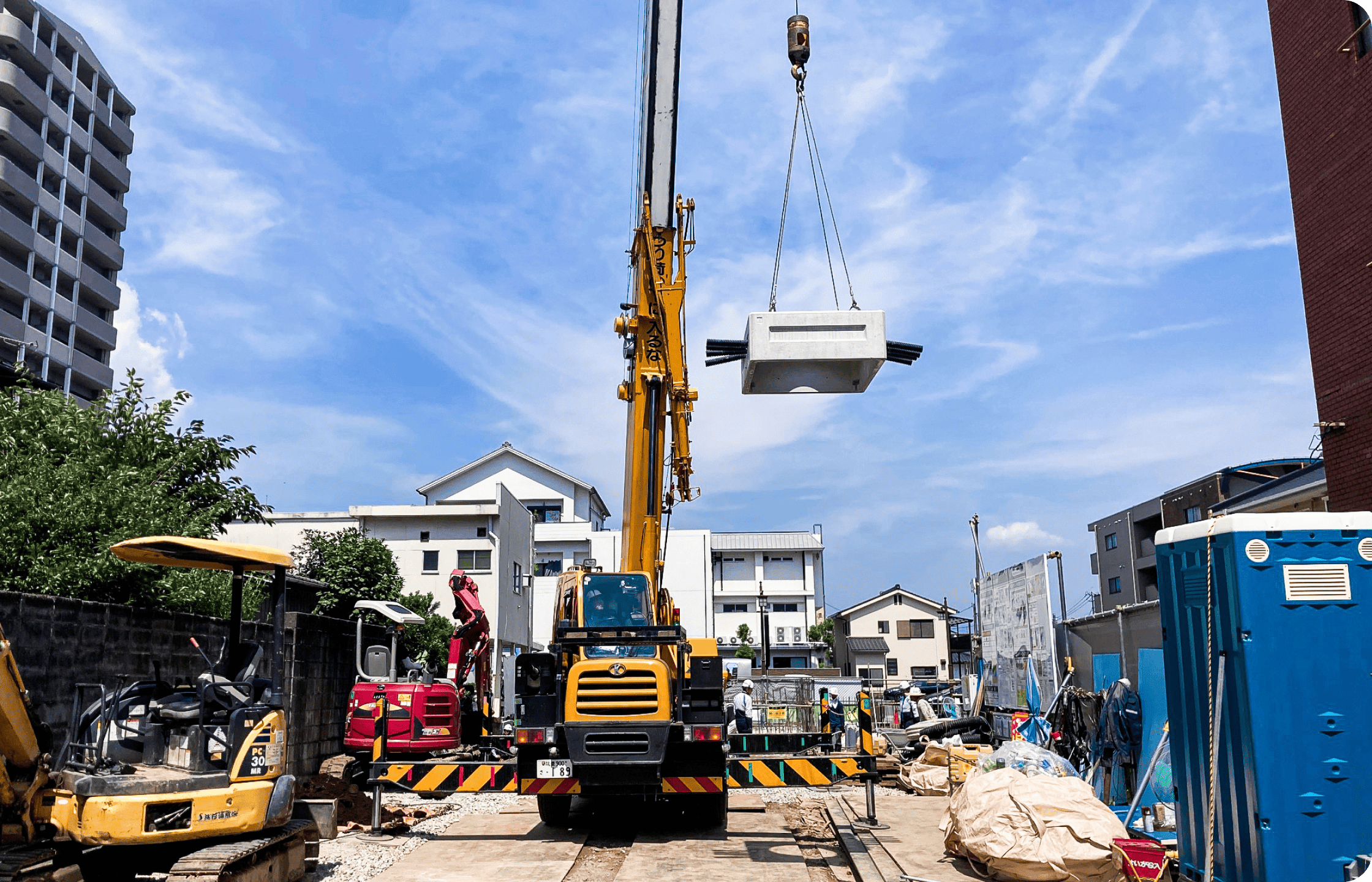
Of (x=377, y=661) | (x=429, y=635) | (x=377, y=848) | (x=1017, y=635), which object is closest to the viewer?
(x=377, y=848)

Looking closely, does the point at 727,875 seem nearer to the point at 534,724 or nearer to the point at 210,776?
the point at 534,724

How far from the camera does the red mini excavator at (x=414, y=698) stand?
15.2 m

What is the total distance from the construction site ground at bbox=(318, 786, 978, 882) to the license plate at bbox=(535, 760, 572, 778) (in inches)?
30.1

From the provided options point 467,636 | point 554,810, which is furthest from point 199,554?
point 467,636

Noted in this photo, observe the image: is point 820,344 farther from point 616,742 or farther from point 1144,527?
point 1144,527

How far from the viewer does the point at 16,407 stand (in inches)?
650

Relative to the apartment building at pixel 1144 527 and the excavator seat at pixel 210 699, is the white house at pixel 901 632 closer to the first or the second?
the apartment building at pixel 1144 527

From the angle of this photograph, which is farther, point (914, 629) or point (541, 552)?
point (914, 629)

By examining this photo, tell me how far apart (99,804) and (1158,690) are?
30.7 feet

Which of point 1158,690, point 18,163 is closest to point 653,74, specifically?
point 1158,690

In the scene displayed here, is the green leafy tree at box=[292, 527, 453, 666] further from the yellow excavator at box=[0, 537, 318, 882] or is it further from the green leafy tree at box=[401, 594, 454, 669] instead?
the yellow excavator at box=[0, 537, 318, 882]

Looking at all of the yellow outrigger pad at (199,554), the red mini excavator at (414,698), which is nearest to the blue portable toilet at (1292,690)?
the yellow outrigger pad at (199,554)

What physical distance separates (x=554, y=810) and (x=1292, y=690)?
8995 mm

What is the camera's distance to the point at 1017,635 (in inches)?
679
